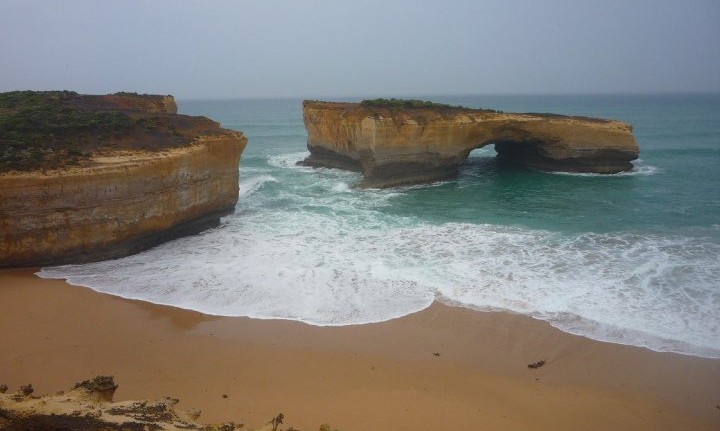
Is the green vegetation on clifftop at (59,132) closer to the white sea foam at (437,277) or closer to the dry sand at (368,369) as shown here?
the white sea foam at (437,277)

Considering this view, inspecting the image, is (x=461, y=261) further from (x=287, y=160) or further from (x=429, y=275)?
(x=287, y=160)

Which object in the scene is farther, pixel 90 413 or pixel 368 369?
pixel 368 369

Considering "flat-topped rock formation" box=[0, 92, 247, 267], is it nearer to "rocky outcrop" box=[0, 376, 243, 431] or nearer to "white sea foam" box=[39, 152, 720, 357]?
"white sea foam" box=[39, 152, 720, 357]

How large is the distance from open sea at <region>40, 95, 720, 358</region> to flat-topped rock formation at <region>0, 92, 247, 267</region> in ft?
2.25

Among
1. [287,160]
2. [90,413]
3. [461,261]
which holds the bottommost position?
[461,261]

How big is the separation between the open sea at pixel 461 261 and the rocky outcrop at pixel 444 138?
2.08m

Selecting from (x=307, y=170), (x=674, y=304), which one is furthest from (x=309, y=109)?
(x=674, y=304)

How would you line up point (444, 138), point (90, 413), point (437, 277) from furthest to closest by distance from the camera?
point (444, 138)
point (437, 277)
point (90, 413)

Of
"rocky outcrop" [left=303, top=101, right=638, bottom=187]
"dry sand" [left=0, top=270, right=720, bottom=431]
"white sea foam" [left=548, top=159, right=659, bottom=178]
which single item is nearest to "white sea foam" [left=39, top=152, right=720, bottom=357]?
"dry sand" [left=0, top=270, right=720, bottom=431]

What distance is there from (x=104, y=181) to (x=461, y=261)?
980cm

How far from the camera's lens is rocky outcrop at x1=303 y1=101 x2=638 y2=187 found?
71.9ft

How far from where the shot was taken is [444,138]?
22.6m

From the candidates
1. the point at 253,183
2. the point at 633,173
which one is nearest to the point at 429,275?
the point at 253,183

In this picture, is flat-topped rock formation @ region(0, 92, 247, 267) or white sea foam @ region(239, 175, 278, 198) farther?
white sea foam @ region(239, 175, 278, 198)
